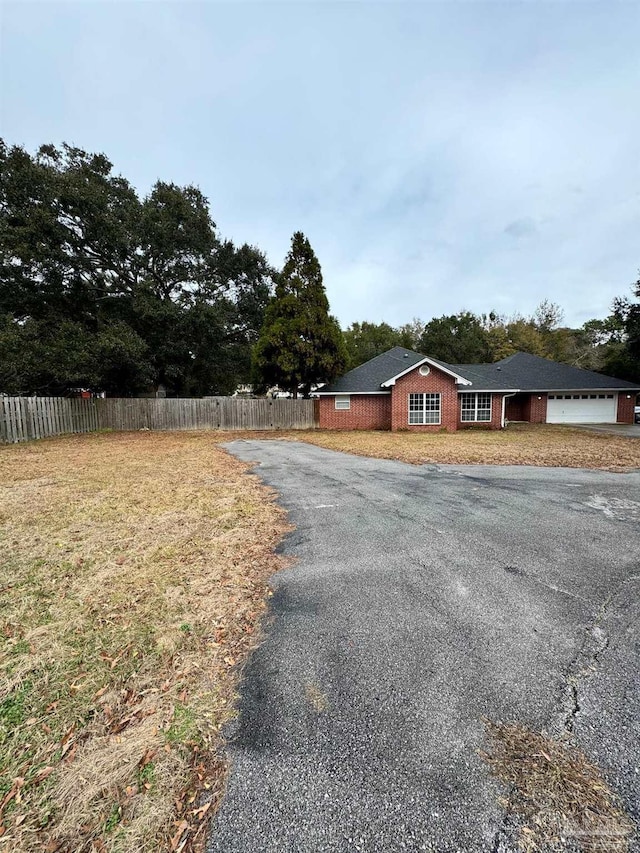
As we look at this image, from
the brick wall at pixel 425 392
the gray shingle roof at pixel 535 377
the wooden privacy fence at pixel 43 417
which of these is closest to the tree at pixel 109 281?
the wooden privacy fence at pixel 43 417

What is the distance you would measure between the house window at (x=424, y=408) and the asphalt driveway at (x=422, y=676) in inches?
590

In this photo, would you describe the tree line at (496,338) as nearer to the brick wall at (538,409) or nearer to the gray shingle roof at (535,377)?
the gray shingle roof at (535,377)

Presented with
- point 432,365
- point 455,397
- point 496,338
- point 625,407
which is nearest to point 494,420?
point 455,397

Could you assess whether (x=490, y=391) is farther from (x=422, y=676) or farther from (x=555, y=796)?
(x=555, y=796)

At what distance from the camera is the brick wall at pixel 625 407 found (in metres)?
22.2

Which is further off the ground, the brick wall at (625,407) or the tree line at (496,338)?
the tree line at (496,338)

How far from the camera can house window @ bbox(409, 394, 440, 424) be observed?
1934 cm

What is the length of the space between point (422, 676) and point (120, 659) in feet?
6.02

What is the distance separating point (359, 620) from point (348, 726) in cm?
89

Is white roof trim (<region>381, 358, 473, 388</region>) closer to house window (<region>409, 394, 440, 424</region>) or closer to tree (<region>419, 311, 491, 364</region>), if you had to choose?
house window (<region>409, 394, 440, 424</region>)

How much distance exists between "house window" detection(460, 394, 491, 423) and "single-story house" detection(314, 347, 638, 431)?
0.05m

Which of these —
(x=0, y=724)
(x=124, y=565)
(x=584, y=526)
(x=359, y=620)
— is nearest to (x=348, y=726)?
(x=359, y=620)

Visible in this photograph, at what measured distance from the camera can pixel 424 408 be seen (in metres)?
19.4

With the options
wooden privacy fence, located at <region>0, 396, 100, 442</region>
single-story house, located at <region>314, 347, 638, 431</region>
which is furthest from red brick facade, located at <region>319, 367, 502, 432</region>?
wooden privacy fence, located at <region>0, 396, 100, 442</region>
